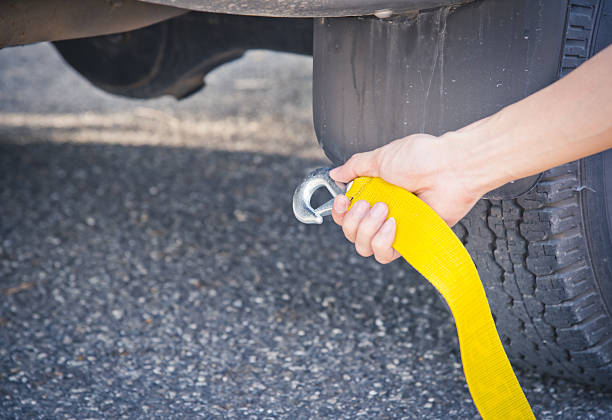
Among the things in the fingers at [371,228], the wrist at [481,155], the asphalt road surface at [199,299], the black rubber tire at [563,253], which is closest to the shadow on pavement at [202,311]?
the asphalt road surface at [199,299]

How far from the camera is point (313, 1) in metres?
0.95

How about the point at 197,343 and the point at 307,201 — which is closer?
the point at 307,201

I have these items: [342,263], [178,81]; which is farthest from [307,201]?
[178,81]

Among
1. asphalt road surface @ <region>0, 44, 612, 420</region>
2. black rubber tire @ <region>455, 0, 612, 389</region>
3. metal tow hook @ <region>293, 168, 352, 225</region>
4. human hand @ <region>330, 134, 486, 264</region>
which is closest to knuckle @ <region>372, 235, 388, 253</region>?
human hand @ <region>330, 134, 486, 264</region>

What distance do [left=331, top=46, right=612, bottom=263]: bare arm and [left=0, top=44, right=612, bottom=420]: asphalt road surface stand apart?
46cm

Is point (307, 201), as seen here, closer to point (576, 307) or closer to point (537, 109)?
point (537, 109)

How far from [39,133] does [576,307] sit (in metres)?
2.56

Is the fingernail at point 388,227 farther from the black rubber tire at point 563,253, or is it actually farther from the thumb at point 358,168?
the black rubber tire at point 563,253

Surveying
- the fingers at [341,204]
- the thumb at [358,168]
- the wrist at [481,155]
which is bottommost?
the fingers at [341,204]

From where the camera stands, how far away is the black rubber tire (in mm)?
1142

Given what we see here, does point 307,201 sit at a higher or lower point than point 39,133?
higher

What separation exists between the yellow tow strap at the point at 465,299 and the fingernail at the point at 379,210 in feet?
0.08

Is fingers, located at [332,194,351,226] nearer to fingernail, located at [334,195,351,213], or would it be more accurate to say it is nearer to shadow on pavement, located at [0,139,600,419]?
fingernail, located at [334,195,351,213]

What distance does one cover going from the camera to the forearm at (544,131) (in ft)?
2.86
